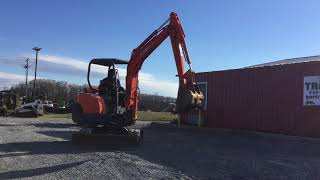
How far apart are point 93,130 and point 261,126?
29.0ft

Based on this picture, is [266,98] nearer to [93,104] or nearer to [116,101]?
[116,101]

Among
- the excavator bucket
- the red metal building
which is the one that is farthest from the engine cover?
the red metal building

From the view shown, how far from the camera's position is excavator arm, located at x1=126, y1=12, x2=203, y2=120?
15102mm

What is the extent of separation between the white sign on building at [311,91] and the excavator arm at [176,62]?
240 inches

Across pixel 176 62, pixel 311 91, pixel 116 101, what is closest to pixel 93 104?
pixel 116 101

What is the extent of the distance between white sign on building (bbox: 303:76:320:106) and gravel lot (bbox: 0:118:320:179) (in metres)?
1.66

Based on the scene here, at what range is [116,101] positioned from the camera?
16.1 metres

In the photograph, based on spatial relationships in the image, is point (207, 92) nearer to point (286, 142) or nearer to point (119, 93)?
point (286, 142)

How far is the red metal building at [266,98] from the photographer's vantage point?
1984 cm

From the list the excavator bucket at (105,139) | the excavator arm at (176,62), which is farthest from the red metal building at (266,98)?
the excavator bucket at (105,139)

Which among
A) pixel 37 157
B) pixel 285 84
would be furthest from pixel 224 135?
pixel 37 157

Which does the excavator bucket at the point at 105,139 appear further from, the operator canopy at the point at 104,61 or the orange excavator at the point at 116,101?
the operator canopy at the point at 104,61

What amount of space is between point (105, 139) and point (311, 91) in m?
8.86

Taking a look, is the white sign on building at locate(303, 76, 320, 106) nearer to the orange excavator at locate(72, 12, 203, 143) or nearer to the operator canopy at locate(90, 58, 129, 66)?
the orange excavator at locate(72, 12, 203, 143)
